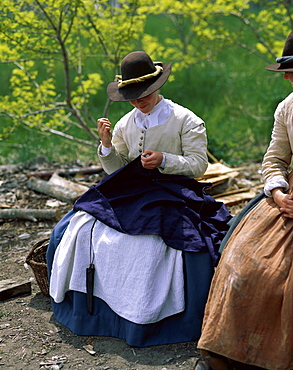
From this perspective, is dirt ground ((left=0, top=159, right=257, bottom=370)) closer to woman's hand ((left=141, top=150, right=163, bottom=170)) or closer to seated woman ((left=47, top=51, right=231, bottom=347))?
seated woman ((left=47, top=51, right=231, bottom=347))

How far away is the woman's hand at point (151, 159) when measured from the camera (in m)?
3.46

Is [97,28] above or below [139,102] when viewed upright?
above

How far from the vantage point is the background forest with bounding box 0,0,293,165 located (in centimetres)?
657

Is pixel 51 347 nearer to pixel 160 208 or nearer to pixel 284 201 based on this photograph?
pixel 160 208

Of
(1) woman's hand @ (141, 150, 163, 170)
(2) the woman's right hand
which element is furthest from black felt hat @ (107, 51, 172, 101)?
(1) woman's hand @ (141, 150, 163, 170)

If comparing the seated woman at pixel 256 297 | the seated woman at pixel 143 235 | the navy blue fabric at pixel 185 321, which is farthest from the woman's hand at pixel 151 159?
the seated woman at pixel 256 297

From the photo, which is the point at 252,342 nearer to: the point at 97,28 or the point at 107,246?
the point at 107,246

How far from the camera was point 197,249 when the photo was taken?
10.9ft

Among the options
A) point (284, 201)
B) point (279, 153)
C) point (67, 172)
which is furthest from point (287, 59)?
point (67, 172)

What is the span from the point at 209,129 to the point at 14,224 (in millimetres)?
5699

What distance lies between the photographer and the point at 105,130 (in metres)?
3.69

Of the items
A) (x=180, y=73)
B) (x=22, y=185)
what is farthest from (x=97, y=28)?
(x=180, y=73)

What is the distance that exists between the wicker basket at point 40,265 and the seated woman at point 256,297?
156 cm

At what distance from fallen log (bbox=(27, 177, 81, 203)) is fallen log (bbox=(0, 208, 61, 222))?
554 mm
